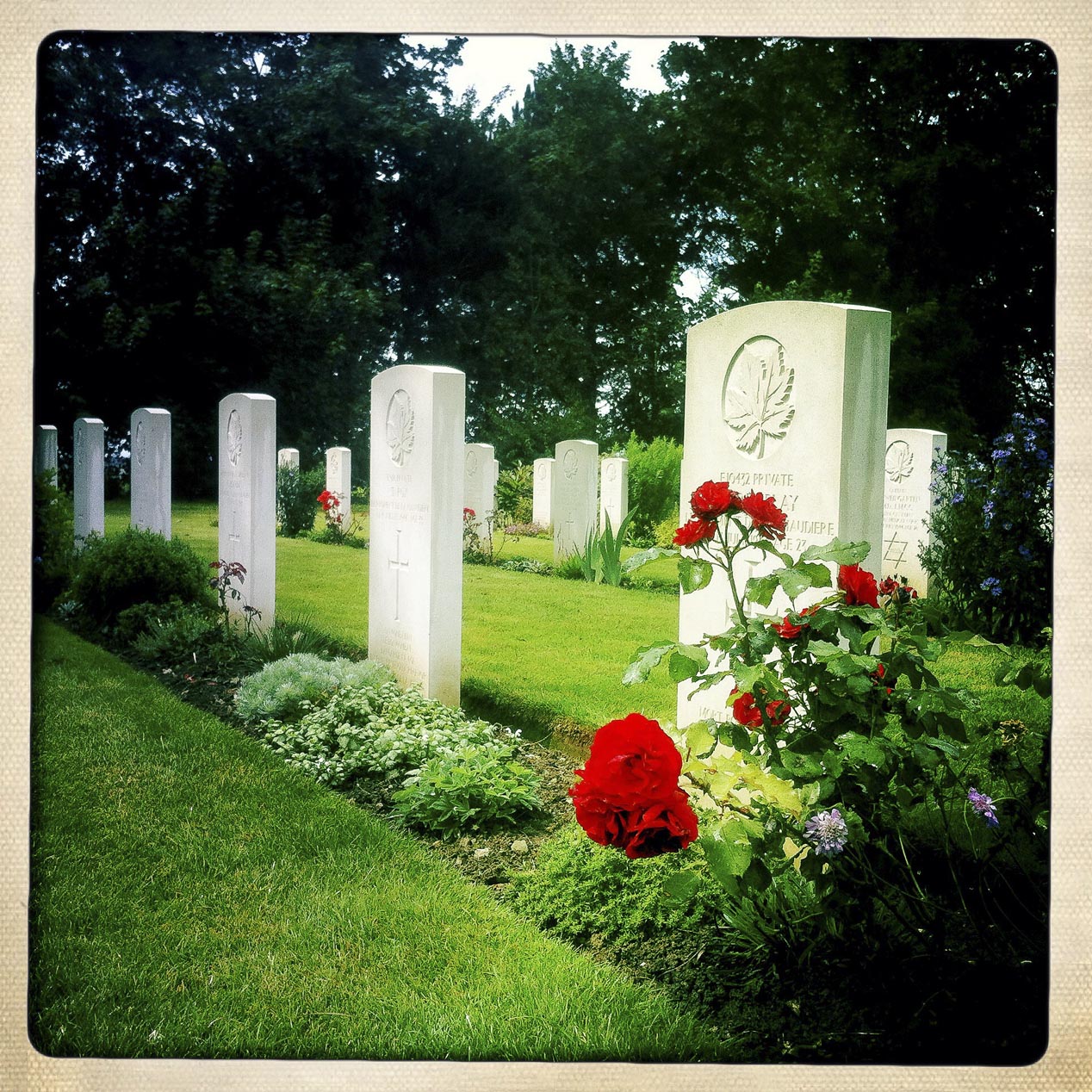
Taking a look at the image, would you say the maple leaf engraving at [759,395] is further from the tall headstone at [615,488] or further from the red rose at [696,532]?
the tall headstone at [615,488]

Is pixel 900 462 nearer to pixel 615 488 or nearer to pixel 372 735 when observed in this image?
pixel 615 488

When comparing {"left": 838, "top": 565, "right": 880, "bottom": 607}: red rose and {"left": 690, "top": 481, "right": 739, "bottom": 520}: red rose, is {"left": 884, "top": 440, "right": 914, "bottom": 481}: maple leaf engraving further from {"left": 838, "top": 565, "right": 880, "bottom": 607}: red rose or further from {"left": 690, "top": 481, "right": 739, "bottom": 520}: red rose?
{"left": 690, "top": 481, "right": 739, "bottom": 520}: red rose

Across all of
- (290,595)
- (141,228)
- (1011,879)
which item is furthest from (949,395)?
(1011,879)

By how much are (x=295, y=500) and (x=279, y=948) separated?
886 centimetres

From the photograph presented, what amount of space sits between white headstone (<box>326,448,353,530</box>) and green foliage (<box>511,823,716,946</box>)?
839 centimetres

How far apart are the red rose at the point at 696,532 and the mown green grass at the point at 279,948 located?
3.07ft

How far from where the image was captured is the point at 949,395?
1066cm

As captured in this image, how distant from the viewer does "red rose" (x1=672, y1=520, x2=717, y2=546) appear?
2084 millimetres

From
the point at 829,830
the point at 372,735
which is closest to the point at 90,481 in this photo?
the point at 372,735

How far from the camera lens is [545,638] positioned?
18.5ft

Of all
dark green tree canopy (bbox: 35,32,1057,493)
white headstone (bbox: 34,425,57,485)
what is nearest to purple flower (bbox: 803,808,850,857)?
white headstone (bbox: 34,425,57,485)

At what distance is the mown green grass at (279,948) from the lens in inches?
80.0

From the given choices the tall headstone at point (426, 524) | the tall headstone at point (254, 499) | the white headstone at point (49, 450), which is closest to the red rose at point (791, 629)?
the tall headstone at point (426, 524)

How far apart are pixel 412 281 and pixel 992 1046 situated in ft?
36.1
